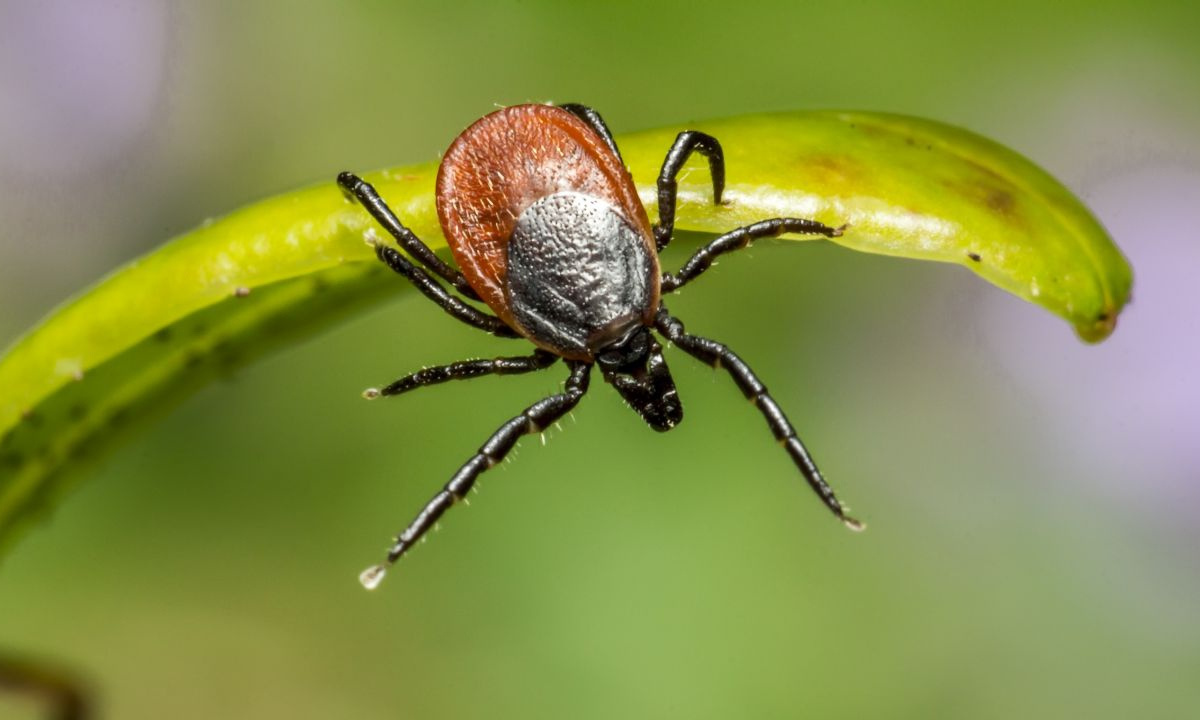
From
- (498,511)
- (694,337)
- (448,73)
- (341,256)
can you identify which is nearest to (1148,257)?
(694,337)

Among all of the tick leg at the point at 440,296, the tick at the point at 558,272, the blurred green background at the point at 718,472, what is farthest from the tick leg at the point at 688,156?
the blurred green background at the point at 718,472

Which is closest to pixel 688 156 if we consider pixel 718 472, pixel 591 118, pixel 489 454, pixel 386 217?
pixel 386 217

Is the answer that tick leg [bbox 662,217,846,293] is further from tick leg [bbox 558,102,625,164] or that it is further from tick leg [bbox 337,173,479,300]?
tick leg [bbox 337,173,479,300]

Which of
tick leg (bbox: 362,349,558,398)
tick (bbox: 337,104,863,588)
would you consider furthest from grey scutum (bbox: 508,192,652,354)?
tick leg (bbox: 362,349,558,398)

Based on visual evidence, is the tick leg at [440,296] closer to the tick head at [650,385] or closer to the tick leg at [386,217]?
the tick leg at [386,217]

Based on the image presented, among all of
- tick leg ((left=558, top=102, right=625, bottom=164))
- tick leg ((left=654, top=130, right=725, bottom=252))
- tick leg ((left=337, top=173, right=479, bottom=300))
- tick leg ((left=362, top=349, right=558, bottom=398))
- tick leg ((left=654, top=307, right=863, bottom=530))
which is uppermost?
tick leg ((left=558, top=102, right=625, bottom=164))

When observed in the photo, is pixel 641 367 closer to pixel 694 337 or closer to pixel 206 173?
pixel 694 337

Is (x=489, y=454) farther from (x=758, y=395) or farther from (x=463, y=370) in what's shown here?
(x=758, y=395)
